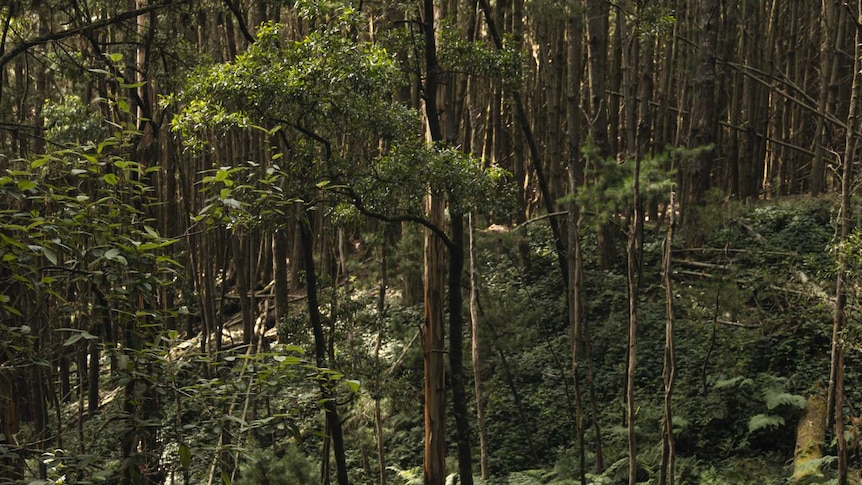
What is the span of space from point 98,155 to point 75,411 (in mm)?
13478

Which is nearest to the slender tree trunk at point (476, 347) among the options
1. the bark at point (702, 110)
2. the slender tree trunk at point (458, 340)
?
the slender tree trunk at point (458, 340)

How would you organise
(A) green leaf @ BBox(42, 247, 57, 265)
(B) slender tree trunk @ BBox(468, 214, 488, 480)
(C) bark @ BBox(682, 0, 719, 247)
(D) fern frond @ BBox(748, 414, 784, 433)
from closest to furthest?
(A) green leaf @ BBox(42, 247, 57, 265), (D) fern frond @ BBox(748, 414, 784, 433), (B) slender tree trunk @ BBox(468, 214, 488, 480), (C) bark @ BBox(682, 0, 719, 247)

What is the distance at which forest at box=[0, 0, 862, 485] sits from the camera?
3.67 m

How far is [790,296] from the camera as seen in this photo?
9.88m

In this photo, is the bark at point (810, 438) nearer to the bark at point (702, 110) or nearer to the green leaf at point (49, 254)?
the bark at point (702, 110)

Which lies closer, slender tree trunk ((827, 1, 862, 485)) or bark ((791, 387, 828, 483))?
slender tree trunk ((827, 1, 862, 485))

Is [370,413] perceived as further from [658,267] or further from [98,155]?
[98,155]

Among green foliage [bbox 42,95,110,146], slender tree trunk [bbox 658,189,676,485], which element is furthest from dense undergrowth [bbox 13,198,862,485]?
green foliage [bbox 42,95,110,146]

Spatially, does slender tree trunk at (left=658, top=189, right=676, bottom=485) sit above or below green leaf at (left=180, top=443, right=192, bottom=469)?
below

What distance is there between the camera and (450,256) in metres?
8.10

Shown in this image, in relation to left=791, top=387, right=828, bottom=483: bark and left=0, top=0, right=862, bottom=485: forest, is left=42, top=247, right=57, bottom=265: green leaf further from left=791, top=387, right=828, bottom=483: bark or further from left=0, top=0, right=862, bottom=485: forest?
left=791, top=387, right=828, bottom=483: bark

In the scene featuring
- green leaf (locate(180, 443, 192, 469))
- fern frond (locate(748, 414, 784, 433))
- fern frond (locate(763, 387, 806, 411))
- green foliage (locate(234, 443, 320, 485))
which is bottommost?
green foliage (locate(234, 443, 320, 485))

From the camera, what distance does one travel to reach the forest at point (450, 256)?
3.67 m

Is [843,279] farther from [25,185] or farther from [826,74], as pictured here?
[25,185]
